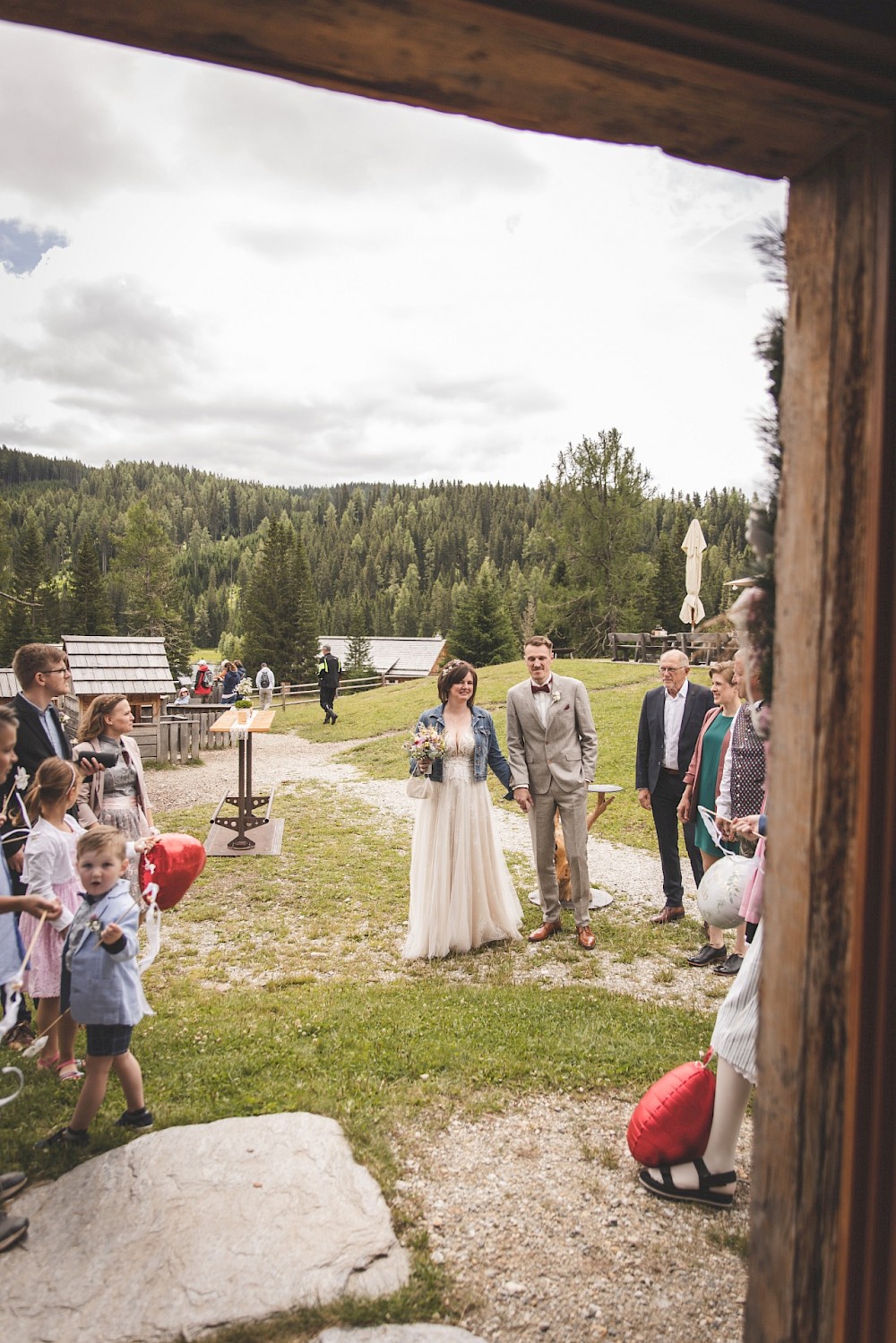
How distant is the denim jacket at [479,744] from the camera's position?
6.48 metres

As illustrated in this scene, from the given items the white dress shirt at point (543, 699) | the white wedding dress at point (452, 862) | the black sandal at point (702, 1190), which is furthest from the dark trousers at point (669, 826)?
the black sandal at point (702, 1190)

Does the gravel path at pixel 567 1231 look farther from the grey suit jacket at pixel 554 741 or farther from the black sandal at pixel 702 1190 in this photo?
the grey suit jacket at pixel 554 741

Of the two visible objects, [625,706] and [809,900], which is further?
[625,706]

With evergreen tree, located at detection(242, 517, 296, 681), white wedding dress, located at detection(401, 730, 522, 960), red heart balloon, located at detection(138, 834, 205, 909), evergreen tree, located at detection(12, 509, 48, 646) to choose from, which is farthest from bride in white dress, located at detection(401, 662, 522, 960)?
evergreen tree, located at detection(12, 509, 48, 646)

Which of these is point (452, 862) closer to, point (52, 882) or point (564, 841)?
point (564, 841)

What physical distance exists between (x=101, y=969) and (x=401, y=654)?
66359mm

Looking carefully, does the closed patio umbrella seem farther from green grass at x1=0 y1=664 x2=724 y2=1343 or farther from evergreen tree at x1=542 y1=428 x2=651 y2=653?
evergreen tree at x1=542 y1=428 x2=651 y2=653

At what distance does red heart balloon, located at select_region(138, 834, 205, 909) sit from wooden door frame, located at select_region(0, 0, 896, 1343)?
142 inches

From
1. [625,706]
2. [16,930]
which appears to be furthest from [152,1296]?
[625,706]

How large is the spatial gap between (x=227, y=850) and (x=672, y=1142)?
787 centimetres

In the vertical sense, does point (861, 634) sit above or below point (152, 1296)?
above

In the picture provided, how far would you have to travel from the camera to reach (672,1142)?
3375 millimetres

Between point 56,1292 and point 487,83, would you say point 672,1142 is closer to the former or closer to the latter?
point 56,1292

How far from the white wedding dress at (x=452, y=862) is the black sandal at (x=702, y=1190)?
129 inches
